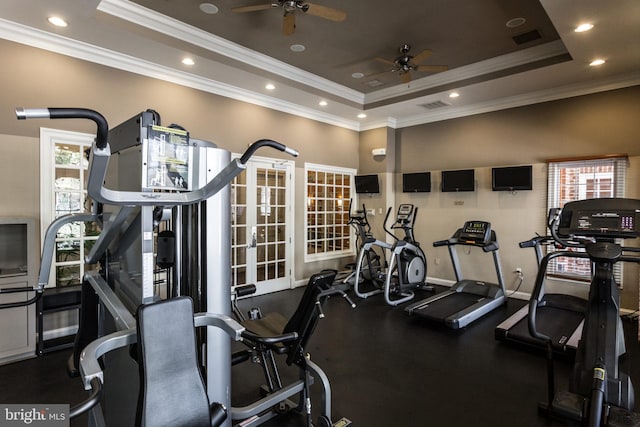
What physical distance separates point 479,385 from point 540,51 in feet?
13.8

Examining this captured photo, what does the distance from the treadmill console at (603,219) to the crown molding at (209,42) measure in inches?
161

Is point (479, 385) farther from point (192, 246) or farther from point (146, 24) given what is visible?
point (146, 24)

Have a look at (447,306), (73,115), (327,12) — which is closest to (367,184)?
(447,306)

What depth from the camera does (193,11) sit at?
11.8ft

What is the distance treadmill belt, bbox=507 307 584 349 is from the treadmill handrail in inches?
134

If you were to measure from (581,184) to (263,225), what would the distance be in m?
5.04

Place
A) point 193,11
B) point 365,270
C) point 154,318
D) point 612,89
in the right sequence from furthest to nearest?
point 365,270 < point 612,89 < point 193,11 < point 154,318

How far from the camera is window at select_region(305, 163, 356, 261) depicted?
21.7 feet

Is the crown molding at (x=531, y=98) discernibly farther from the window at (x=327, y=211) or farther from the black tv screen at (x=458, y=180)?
the window at (x=327, y=211)

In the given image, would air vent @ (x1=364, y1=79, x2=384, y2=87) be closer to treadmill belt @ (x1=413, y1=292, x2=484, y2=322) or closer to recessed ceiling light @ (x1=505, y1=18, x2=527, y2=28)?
recessed ceiling light @ (x1=505, y1=18, x2=527, y2=28)

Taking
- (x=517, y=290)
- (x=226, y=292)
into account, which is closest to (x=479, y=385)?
(x=226, y=292)

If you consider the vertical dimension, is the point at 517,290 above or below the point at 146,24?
below

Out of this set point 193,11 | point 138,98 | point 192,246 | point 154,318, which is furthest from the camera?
point 138,98

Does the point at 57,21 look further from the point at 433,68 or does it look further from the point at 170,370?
the point at 433,68
